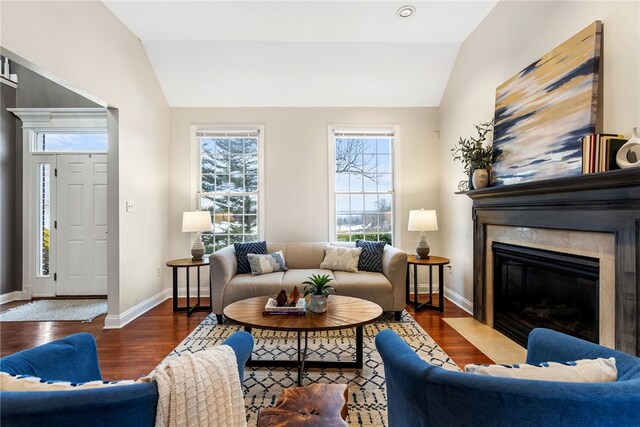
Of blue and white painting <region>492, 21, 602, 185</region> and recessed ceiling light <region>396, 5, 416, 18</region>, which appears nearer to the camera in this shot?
blue and white painting <region>492, 21, 602, 185</region>

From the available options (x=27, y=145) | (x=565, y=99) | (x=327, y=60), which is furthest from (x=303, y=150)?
(x=27, y=145)

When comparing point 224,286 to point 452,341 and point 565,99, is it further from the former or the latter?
point 565,99

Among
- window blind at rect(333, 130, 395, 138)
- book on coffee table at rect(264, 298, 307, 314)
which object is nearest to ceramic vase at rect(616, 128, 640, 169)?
book on coffee table at rect(264, 298, 307, 314)

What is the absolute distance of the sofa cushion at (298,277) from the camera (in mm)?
3299

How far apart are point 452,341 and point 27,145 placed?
236 inches

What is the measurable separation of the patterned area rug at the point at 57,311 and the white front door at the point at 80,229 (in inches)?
10.6

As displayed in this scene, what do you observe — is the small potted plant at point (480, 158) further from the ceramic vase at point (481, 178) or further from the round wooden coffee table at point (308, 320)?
the round wooden coffee table at point (308, 320)

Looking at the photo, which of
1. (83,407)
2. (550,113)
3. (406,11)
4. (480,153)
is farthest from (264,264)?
(406,11)

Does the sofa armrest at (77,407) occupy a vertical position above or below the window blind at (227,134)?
below

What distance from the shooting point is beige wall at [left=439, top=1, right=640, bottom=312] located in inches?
74.0

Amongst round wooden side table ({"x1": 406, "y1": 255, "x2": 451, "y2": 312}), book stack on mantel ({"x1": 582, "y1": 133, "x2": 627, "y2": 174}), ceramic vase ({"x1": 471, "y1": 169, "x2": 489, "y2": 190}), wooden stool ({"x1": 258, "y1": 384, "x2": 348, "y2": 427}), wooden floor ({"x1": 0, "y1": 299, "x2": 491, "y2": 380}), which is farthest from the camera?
round wooden side table ({"x1": 406, "y1": 255, "x2": 451, "y2": 312})

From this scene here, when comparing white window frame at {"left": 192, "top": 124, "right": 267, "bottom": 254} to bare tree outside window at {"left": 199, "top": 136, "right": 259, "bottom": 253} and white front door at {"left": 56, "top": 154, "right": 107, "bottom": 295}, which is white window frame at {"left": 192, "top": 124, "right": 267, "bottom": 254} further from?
white front door at {"left": 56, "top": 154, "right": 107, "bottom": 295}

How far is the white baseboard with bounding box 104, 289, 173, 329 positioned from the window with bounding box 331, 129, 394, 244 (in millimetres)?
2551

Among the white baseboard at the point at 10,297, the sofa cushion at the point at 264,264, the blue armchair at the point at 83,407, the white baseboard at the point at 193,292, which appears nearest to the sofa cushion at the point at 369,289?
the sofa cushion at the point at 264,264
